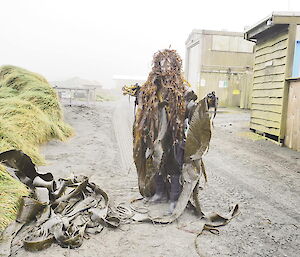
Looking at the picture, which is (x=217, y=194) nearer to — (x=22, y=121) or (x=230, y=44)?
(x=22, y=121)

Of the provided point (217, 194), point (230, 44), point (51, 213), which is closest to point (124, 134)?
point (217, 194)

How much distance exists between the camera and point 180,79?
11.2ft

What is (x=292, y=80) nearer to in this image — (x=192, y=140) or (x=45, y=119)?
(x=192, y=140)

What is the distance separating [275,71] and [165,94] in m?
5.88

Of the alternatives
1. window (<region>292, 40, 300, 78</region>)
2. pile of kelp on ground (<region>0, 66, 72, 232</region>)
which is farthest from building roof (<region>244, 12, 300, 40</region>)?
pile of kelp on ground (<region>0, 66, 72, 232</region>)

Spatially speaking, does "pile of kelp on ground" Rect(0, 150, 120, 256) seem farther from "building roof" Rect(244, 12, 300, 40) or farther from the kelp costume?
"building roof" Rect(244, 12, 300, 40)

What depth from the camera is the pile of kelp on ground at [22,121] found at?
3369 millimetres

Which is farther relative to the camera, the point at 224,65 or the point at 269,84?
the point at 224,65

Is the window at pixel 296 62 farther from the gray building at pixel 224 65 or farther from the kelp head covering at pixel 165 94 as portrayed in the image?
the gray building at pixel 224 65

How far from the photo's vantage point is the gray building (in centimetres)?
1814

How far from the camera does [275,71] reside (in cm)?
803

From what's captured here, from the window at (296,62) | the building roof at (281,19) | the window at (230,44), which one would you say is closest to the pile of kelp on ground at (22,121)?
the building roof at (281,19)

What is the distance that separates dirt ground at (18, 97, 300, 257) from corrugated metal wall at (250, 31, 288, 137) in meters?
0.67

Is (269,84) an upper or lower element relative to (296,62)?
lower
